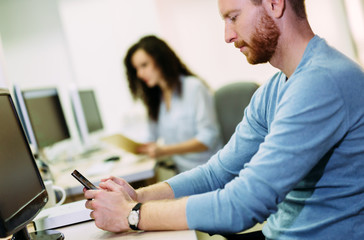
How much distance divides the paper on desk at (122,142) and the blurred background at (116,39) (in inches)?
59.5

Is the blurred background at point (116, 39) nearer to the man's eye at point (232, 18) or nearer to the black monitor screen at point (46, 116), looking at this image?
the black monitor screen at point (46, 116)

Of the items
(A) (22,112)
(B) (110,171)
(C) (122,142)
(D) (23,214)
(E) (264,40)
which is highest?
(E) (264,40)

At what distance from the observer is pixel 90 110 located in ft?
10.4

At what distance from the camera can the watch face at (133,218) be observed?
951 millimetres

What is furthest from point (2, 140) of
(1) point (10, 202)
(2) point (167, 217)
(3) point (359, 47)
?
(3) point (359, 47)

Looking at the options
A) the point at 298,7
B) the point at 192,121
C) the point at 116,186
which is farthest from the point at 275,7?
the point at 192,121

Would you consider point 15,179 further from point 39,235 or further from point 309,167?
point 309,167

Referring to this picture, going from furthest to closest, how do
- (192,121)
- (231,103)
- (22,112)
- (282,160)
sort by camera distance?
(192,121), (231,103), (22,112), (282,160)

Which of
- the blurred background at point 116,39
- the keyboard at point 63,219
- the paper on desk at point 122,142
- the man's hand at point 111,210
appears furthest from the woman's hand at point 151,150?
the blurred background at point 116,39

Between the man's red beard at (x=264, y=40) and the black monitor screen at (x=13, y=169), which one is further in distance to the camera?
the man's red beard at (x=264, y=40)

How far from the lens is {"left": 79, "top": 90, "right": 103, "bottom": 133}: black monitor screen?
9.84 feet

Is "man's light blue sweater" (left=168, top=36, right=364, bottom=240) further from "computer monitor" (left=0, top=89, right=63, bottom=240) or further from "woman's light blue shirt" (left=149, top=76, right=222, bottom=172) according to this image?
"woman's light blue shirt" (left=149, top=76, right=222, bottom=172)

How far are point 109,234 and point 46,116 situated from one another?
4.94 ft

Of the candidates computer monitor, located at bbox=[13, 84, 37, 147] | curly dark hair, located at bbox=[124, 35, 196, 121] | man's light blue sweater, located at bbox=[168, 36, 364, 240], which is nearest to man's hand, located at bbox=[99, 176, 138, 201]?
man's light blue sweater, located at bbox=[168, 36, 364, 240]
